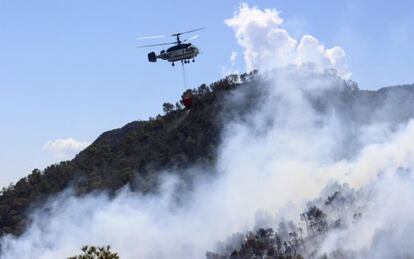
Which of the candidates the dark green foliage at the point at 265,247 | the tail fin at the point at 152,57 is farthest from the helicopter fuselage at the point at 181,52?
the dark green foliage at the point at 265,247

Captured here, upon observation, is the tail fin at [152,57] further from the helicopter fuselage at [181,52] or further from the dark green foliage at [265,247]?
the dark green foliage at [265,247]

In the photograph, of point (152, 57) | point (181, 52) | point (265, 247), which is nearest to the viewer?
A: point (181, 52)

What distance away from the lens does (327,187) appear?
19450cm

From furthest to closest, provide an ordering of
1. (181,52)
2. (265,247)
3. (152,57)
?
(265,247) < (152,57) < (181,52)

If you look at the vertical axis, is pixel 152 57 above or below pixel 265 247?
above

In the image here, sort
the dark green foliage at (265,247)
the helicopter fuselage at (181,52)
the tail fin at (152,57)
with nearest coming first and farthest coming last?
the helicopter fuselage at (181,52) < the tail fin at (152,57) < the dark green foliage at (265,247)

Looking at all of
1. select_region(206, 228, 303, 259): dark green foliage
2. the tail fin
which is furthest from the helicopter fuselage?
select_region(206, 228, 303, 259): dark green foliage

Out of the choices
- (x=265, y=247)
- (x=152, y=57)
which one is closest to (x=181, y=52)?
(x=152, y=57)

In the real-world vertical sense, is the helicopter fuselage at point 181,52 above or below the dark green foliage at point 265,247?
above

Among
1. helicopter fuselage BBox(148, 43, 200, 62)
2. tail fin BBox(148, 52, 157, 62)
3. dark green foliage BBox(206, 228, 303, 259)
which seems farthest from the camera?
dark green foliage BBox(206, 228, 303, 259)

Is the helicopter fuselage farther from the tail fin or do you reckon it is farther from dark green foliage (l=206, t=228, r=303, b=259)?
dark green foliage (l=206, t=228, r=303, b=259)

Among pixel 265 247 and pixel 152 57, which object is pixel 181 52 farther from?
pixel 265 247

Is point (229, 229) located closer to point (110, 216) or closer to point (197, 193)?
point (197, 193)

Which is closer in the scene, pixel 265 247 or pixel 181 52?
pixel 181 52
